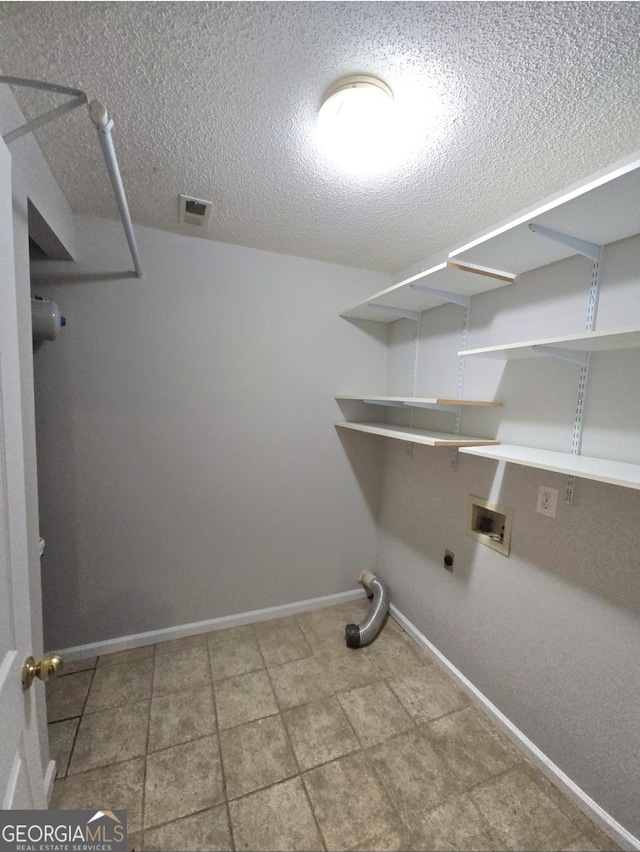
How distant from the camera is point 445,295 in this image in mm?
1785

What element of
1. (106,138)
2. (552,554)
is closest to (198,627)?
(552,554)

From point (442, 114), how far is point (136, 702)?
9.15 ft

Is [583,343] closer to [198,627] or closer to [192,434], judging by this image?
[192,434]

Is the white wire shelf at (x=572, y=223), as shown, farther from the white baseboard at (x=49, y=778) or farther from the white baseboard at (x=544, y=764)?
the white baseboard at (x=49, y=778)

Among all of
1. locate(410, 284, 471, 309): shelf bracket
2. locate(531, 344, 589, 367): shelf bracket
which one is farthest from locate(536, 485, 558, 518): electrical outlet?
locate(410, 284, 471, 309): shelf bracket

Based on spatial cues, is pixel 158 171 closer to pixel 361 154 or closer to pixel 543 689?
pixel 361 154

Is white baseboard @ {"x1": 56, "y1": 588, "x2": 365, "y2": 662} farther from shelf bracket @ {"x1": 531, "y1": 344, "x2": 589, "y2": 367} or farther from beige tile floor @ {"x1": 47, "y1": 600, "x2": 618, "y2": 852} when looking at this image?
shelf bracket @ {"x1": 531, "y1": 344, "x2": 589, "y2": 367}

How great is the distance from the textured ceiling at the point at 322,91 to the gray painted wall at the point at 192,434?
515 mm

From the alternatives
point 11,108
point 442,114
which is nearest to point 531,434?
point 442,114

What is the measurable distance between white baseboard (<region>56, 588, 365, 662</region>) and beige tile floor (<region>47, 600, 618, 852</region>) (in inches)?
3.0

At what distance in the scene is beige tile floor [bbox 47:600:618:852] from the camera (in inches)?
46.1

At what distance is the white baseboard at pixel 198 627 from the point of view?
1920 mm

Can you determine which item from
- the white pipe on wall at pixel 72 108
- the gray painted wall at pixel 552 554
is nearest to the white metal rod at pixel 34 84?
the white pipe on wall at pixel 72 108

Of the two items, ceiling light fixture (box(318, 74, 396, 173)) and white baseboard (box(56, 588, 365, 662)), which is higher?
ceiling light fixture (box(318, 74, 396, 173))
